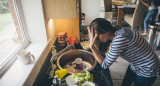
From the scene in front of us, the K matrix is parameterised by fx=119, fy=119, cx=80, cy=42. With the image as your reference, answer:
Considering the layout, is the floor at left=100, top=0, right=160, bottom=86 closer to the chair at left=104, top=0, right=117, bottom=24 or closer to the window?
the window

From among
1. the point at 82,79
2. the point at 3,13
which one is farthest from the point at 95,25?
the point at 3,13

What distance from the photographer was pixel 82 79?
958 mm

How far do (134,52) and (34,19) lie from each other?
3.34 ft

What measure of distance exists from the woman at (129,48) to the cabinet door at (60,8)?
30 cm

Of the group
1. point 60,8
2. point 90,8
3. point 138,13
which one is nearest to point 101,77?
point 60,8

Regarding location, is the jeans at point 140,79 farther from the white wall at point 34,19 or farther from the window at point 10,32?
the window at point 10,32

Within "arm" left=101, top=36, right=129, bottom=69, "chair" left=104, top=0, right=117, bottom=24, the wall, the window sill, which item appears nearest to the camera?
the window sill

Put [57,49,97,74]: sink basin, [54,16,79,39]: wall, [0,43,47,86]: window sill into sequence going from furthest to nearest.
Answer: [54,16,79,39]: wall → [57,49,97,74]: sink basin → [0,43,47,86]: window sill

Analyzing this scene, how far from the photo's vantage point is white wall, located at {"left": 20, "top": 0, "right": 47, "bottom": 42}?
46.7 inches

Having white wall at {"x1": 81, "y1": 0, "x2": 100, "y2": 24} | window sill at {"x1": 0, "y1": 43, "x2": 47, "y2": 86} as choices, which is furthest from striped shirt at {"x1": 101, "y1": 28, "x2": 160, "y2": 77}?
white wall at {"x1": 81, "y1": 0, "x2": 100, "y2": 24}

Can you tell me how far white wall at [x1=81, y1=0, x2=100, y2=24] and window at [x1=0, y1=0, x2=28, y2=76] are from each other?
376cm

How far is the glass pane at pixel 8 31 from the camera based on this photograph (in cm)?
100

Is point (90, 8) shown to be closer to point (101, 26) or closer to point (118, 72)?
point (118, 72)

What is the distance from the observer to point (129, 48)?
0.97 m
